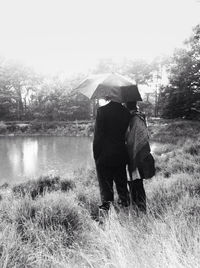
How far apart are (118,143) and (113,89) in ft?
1.97

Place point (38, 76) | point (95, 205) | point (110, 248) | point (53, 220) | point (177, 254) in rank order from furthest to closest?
point (38, 76)
point (95, 205)
point (53, 220)
point (110, 248)
point (177, 254)

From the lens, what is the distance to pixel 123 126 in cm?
315

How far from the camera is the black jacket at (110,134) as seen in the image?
3.06m

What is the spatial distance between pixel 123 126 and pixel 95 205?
4.53 ft

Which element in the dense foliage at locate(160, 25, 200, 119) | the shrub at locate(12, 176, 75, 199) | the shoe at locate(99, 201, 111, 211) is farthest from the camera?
the dense foliage at locate(160, 25, 200, 119)

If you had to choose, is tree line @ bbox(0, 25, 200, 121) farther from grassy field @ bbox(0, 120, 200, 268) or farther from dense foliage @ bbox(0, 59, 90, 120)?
grassy field @ bbox(0, 120, 200, 268)

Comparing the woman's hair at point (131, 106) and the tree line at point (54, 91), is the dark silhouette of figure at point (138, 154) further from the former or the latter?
the tree line at point (54, 91)

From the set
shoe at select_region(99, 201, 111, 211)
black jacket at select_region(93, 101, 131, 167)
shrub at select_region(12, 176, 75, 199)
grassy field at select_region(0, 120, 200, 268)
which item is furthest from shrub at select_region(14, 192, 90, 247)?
shrub at select_region(12, 176, 75, 199)

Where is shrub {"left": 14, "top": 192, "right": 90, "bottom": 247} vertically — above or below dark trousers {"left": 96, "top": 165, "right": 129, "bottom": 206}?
below

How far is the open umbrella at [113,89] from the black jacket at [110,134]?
0.10 m

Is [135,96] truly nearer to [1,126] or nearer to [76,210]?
[76,210]

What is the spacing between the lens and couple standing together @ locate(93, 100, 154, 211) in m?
3.08

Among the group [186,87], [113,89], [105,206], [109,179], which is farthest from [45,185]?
[186,87]

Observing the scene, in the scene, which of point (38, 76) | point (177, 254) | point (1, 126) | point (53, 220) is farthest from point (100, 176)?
point (38, 76)
